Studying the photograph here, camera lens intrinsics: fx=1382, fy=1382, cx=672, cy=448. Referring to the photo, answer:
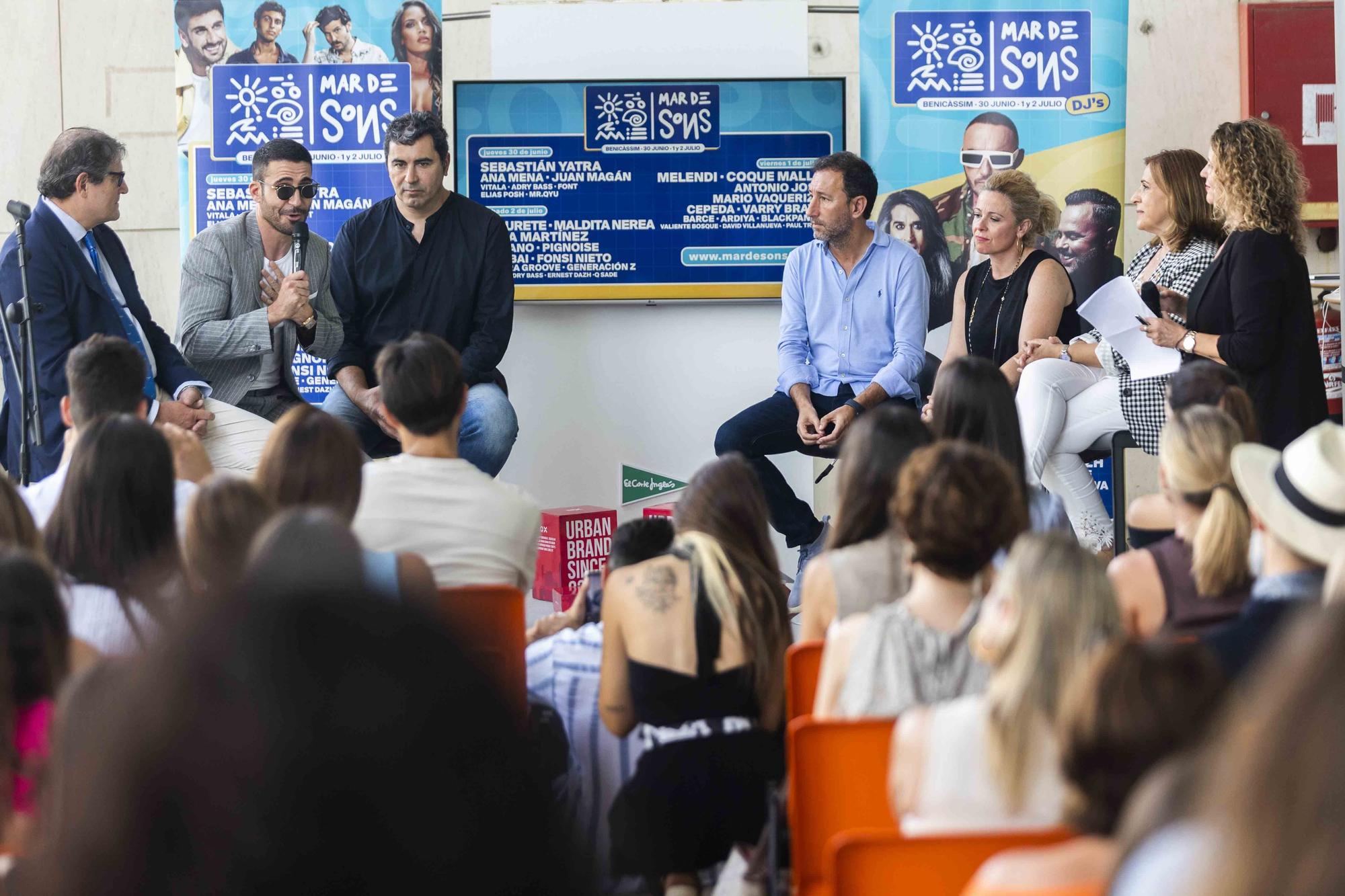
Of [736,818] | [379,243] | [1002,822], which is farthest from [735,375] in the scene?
[1002,822]

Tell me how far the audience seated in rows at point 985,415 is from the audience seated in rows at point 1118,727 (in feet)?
6.15

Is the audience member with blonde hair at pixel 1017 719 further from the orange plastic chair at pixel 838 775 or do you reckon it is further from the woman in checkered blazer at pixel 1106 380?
the woman in checkered blazer at pixel 1106 380

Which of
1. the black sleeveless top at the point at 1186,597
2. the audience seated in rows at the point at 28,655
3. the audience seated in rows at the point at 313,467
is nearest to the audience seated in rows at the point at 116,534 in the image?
the audience seated in rows at the point at 313,467

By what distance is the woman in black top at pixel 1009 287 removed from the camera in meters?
4.98

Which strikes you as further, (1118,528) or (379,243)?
(379,243)

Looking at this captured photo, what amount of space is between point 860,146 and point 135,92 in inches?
128

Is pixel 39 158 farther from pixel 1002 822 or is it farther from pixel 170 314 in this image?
pixel 1002 822

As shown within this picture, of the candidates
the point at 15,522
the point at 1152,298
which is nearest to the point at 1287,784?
the point at 15,522

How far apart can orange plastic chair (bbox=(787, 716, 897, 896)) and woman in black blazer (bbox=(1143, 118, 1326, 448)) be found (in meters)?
2.83

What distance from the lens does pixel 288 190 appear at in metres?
5.09

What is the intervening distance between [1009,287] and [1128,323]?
0.66 m

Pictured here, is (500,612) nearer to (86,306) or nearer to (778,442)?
(86,306)

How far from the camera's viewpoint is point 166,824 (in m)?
0.54

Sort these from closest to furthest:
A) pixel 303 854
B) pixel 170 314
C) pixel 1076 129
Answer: pixel 303 854, pixel 1076 129, pixel 170 314
